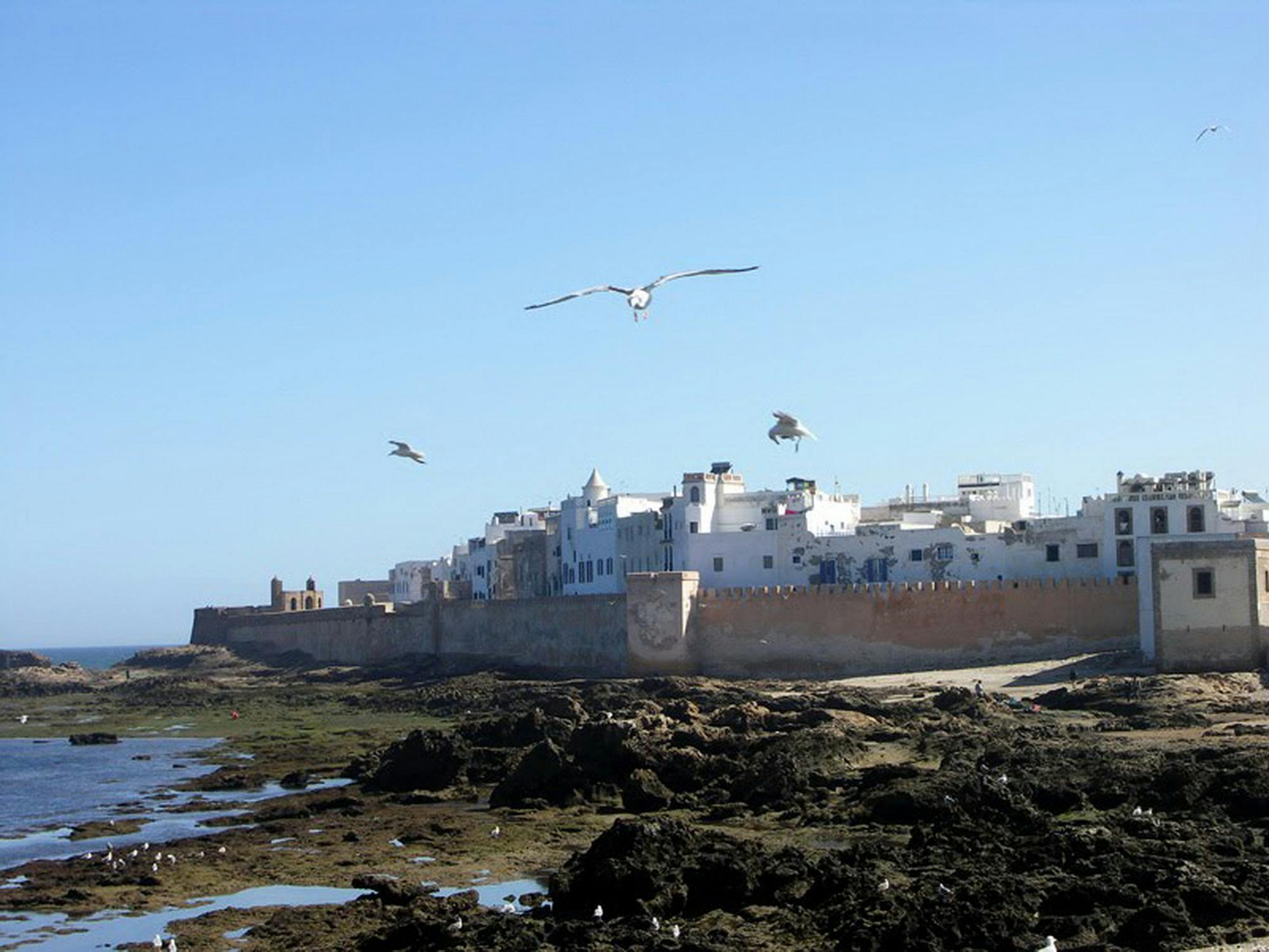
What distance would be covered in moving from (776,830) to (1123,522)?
27390 millimetres

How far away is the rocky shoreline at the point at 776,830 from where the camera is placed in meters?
14.7

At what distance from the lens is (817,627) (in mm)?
44719

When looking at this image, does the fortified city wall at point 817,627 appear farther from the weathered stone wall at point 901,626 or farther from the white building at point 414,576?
the white building at point 414,576

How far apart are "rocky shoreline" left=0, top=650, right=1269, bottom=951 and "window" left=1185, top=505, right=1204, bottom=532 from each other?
10701mm

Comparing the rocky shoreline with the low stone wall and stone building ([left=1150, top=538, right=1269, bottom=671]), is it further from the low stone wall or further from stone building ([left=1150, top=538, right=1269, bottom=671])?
the low stone wall

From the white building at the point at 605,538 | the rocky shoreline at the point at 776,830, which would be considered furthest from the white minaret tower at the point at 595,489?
the rocky shoreline at the point at 776,830

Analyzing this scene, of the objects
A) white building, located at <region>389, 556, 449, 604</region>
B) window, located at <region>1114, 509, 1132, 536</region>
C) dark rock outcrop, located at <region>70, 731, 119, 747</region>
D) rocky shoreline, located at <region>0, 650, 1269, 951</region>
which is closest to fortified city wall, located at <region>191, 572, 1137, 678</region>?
window, located at <region>1114, 509, 1132, 536</region>

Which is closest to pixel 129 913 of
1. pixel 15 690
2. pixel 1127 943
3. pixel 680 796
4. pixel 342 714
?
pixel 680 796

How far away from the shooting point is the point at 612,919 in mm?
15500

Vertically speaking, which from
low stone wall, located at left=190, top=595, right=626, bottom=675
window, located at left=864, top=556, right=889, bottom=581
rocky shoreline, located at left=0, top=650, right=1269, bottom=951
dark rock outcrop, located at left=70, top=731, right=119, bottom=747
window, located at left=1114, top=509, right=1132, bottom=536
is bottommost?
dark rock outcrop, located at left=70, top=731, right=119, bottom=747

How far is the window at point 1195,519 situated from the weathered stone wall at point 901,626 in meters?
3.16

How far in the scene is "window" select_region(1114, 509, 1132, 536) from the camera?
4556 centimetres

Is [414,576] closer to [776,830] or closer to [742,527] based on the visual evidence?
[742,527]

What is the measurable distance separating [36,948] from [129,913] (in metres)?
1.47
